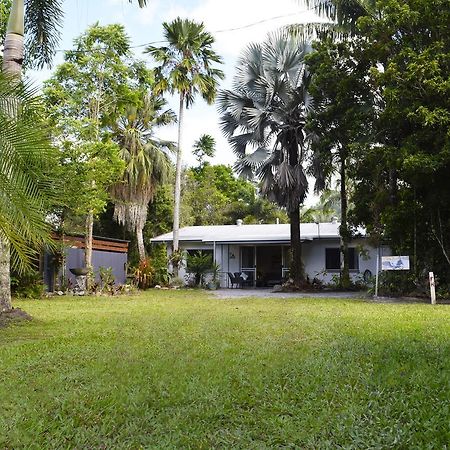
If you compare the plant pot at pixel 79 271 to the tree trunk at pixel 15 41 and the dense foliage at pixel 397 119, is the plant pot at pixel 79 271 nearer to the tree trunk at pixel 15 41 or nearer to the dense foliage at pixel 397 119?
the dense foliage at pixel 397 119

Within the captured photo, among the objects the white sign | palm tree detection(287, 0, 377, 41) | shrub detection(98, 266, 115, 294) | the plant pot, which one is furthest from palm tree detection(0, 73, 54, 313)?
palm tree detection(287, 0, 377, 41)

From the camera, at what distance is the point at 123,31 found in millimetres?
17875

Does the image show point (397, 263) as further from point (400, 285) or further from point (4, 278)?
point (4, 278)

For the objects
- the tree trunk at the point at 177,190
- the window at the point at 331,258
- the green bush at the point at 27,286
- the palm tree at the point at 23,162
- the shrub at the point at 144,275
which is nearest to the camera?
the palm tree at the point at 23,162

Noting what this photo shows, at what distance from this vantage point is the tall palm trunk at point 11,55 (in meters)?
9.31

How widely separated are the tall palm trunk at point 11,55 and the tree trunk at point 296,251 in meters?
12.7

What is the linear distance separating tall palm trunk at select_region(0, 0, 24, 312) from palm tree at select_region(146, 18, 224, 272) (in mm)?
14268

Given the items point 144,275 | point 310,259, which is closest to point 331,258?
point 310,259

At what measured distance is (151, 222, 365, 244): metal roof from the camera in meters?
23.6

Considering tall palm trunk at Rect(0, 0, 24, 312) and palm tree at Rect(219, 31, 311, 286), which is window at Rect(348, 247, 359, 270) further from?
tall palm trunk at Rect(0, 0, 24, 312)

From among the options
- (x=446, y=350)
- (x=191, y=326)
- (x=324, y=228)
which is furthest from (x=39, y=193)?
(x=324, y=228)

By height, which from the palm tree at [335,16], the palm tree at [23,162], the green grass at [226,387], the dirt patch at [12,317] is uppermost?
the palm tree at [335,16]

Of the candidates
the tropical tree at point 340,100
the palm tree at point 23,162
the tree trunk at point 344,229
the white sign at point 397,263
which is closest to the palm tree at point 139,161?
the tree trunk at point 344,229

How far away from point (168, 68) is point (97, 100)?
684cm
